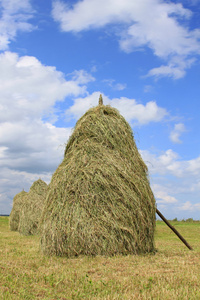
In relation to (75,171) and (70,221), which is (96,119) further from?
(70,221)

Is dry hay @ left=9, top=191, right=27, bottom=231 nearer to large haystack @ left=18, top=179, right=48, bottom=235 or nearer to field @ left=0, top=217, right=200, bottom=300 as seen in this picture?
large haystack @ left=18, top=179, right=48, bottom=235

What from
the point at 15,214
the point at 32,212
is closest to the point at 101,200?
the point at 32,212

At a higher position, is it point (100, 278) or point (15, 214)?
point (15, 214)

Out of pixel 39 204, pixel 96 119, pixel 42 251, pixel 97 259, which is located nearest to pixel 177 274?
pixel 97 259

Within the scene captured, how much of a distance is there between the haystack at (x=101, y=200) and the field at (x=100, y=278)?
0.54 metres

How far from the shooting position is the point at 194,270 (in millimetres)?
6816

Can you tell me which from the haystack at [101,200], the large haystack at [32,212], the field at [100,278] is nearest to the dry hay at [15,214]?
the large haystack at [32,212]

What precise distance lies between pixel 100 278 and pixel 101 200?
9.22 feet

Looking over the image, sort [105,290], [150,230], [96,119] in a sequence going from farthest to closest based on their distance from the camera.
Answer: [96,119] < [150,230] < [105,290]

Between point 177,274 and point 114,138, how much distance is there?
470 cm

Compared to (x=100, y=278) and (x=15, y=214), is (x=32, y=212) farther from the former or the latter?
(x=100, y=278)

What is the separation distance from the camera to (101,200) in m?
8.54

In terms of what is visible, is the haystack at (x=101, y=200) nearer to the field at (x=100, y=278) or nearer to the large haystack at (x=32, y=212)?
the field at (x=100, y=278)

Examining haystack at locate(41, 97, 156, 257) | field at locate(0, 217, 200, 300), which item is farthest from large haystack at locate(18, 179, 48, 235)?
field at locate(0, 217, 200, 300)
